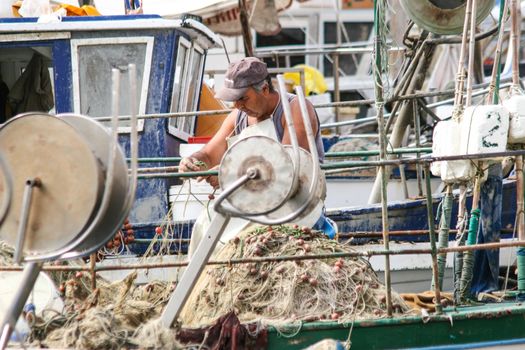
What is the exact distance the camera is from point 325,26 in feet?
77.1

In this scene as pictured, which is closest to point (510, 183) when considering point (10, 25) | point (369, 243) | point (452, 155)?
point (369, 243)

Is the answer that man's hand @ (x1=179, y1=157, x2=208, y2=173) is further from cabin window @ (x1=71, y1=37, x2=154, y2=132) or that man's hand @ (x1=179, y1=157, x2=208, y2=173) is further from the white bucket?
cabin window @ (x1=71, y1=37, x2=154, y2=132)

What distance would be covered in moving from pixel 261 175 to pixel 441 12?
2.82 meters

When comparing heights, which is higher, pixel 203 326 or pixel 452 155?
pixel 452 155

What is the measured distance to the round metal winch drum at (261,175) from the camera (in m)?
4.79

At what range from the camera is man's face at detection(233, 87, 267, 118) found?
6205 mm

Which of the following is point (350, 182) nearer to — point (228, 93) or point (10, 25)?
point (10, 25)

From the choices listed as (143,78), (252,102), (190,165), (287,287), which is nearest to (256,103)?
(252,102)

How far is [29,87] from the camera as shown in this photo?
9633 millimetres

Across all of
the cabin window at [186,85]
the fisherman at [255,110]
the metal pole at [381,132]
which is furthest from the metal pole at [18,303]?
the cabin window at [186,85]

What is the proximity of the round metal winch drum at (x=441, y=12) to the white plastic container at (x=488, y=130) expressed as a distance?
4.38ft

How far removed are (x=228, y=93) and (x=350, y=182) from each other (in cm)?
590

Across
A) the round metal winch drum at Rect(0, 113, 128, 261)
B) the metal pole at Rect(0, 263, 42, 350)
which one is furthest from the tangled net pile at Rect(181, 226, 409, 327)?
the round metal winch drum at Rect(0, 113, 128, 261)

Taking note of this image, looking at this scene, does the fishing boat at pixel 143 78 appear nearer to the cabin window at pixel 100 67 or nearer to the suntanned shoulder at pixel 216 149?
the cabin window at pixel 100 67
